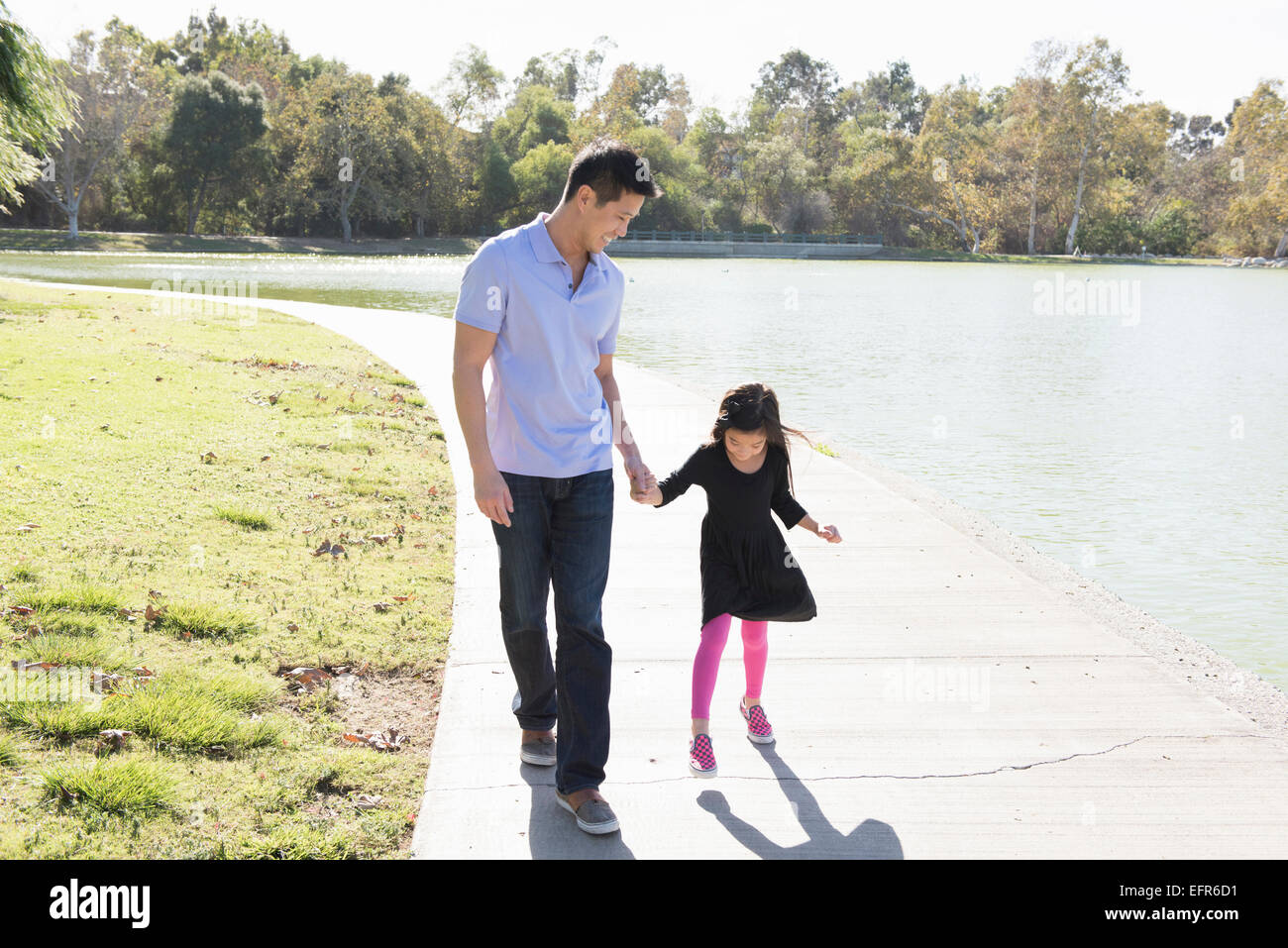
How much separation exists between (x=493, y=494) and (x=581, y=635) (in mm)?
542

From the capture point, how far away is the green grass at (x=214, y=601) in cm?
331

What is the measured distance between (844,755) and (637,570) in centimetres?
242

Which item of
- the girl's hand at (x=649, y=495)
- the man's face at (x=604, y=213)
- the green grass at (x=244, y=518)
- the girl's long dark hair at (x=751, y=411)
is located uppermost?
the man's face at (x=604, y=213)

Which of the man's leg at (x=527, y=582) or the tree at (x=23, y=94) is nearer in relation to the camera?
the man's leg at (x=527, y=582)

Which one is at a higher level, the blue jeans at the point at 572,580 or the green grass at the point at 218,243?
the green grass at the point at 218,243

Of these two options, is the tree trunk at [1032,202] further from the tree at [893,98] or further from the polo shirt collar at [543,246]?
the polo shirt collar at [543,246]

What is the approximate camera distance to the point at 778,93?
4279 inches

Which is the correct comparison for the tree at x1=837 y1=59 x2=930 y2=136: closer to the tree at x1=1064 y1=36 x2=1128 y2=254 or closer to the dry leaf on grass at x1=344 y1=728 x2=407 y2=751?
the tree at x1=1064 y1=36 x2=1128 y2=254

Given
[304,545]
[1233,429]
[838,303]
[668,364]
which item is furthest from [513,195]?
[304,545]

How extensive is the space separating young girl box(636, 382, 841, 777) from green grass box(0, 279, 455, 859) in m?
1.17

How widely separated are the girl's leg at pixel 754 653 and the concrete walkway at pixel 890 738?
0.63 ft

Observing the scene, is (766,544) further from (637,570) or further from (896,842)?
(637,570)

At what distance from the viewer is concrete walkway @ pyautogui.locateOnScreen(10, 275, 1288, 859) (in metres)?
3.30

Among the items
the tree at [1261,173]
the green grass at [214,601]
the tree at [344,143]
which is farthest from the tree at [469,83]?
the green grass at [214,601]
